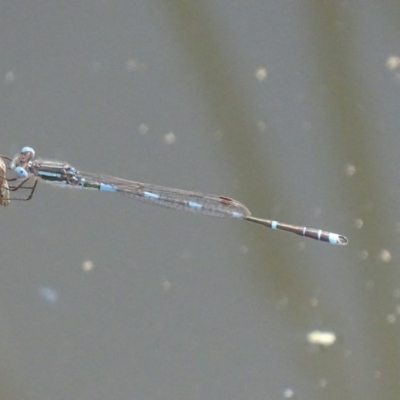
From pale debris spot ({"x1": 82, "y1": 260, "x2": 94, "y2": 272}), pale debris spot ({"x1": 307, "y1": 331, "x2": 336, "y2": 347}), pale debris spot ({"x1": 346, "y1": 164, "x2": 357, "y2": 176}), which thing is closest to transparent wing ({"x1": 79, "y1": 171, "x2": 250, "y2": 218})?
pale debris spot ({"x1": 82, "y1": 260, "x2": 94, "y2": 272})

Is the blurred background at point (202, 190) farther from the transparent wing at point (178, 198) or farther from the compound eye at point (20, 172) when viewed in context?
the compound eye at point (20, 172)

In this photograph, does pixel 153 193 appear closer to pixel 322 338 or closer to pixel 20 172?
pixel 20 172

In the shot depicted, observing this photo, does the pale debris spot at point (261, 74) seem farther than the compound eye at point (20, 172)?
Yes

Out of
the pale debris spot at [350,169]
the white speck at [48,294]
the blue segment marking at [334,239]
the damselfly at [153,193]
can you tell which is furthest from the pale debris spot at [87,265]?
the pale debris spot at [350,169]

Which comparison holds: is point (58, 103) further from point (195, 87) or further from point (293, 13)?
point (293, 13)

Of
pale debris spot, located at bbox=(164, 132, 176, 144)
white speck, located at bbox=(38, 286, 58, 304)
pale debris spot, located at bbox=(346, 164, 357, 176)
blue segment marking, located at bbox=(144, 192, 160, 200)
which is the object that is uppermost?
pale debris spot, located at bbox=(346, 164, 357, 176)

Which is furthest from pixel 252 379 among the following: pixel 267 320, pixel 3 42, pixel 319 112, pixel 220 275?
pixel 3 42

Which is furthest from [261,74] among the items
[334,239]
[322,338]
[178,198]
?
[322,338]

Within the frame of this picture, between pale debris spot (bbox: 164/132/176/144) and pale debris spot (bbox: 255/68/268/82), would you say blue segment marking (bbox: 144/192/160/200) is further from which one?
pale debris spot (bbox: 255/68/268/82)
